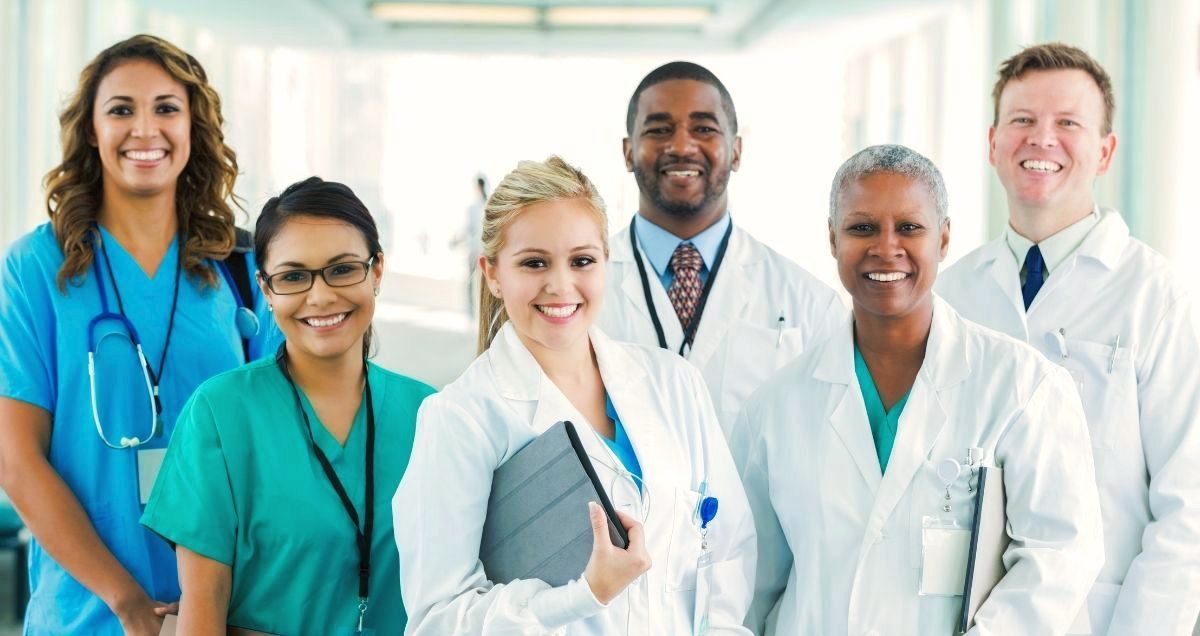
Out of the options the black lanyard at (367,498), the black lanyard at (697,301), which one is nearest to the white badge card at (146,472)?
the black lanyard at (367,498)

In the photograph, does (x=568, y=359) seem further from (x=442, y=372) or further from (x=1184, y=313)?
(x=442, y=372)

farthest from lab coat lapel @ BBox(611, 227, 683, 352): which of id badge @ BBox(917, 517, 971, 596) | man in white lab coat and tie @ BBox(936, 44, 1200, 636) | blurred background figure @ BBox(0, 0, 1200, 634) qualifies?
blurred background figure @ BBox(0, 0, 1200, 634)

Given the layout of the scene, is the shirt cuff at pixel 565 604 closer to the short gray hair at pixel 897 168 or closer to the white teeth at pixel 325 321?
the white teeth at pixel 325 321

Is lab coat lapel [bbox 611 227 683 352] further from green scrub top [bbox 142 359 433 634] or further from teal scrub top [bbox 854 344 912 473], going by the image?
green scrub top [bbox 142 359 433 634]

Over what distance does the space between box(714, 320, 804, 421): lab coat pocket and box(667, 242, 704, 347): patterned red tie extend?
118 millimetres

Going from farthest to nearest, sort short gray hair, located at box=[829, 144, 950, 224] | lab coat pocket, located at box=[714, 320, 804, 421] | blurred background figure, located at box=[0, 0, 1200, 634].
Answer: blurred background figure, located at box=[0, 0, 1200, 634] → lab coat pocket, located at box=[714, 320, 804, 421] → short gray hair, located at box=[829, 144, 950, 224]

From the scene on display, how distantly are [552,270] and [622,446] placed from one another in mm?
301

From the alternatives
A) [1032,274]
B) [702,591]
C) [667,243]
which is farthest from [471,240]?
[702,591]

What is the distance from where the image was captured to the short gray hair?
1711 mm

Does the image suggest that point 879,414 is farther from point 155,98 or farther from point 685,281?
point 155,98

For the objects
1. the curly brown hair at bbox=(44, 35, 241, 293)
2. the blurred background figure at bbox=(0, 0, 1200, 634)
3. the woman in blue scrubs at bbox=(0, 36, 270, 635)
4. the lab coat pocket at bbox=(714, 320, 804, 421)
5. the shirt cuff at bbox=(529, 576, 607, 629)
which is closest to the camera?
the shirt cuff at bbox=(529, 576, 607, 629)

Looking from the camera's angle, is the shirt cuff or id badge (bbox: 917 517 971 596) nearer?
the shirt cuff

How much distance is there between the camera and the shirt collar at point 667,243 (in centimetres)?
242

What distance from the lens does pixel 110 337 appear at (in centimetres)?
201
